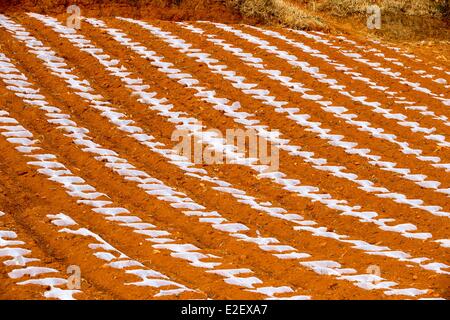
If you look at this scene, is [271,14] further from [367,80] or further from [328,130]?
[328,130]

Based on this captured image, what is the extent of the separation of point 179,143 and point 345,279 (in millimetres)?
3597

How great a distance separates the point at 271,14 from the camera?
565 inches

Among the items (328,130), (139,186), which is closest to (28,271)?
(139,186)

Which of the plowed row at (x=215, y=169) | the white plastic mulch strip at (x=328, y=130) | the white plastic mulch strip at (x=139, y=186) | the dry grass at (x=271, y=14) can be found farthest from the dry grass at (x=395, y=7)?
the white plastic mulch strip at (x=139, y=186)

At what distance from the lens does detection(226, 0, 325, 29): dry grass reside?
46.3 ft

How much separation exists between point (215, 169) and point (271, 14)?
7.22m

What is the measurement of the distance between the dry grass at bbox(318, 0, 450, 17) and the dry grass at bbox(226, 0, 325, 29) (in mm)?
2117

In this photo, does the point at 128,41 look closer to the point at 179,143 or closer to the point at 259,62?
the point at 259,62

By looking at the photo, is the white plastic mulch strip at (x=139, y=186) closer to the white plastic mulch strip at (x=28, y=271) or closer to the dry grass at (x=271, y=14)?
the white plastic mulch strip at (x=28, y=271)

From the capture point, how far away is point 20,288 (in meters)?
4.96

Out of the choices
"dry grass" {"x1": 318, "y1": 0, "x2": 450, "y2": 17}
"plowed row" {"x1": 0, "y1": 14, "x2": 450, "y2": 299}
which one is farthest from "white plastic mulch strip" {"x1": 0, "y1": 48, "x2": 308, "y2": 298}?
"dry grass" {"x1": 318, "y1": 0, "x2": 450, "y2": 17}

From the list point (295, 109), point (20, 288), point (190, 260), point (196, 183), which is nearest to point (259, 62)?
point (295, 109)

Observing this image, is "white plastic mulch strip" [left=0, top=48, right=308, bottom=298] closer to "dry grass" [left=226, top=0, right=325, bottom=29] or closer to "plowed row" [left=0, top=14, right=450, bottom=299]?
"plowed row" [left=0, top=14, right=450, bottom=299]

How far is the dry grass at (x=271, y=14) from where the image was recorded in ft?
46.3
